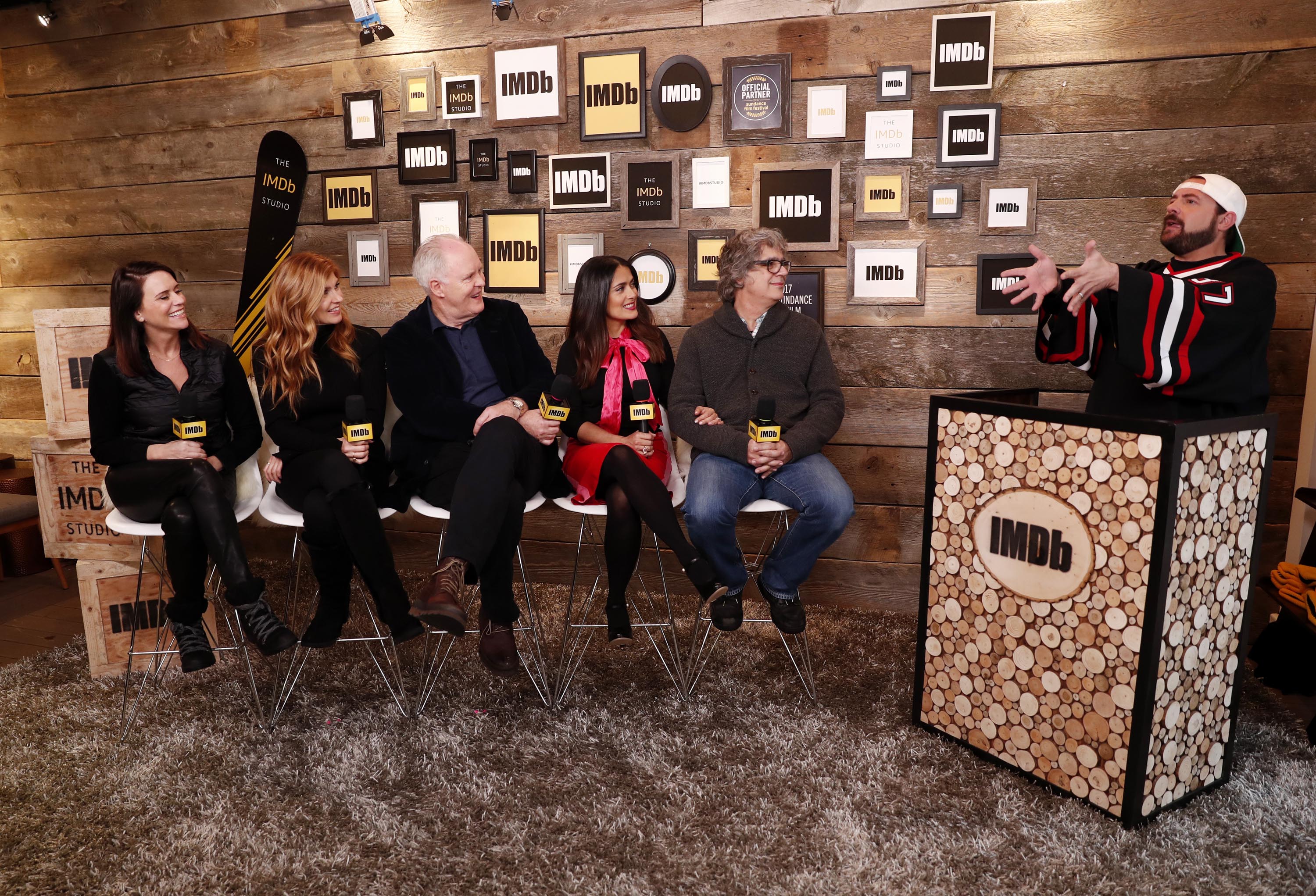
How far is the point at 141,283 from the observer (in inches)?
96.1

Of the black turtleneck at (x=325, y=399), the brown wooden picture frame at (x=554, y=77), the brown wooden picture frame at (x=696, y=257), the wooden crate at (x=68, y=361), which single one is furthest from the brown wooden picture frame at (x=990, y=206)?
the wooden crate at (x=68, y=361)

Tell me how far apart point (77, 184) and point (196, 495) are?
7.56 feet

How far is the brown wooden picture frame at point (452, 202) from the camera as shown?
327 cm

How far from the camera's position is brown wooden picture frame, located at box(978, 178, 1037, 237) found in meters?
2.74

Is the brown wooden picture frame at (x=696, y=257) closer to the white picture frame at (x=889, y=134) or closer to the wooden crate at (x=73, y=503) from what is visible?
the white picture frame at (x=889, y=134)

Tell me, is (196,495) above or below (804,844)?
above

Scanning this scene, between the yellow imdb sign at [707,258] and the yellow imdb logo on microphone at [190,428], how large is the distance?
1606mm

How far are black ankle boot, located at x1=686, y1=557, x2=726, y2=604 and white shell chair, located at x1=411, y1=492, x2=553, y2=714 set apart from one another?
17.3 inches

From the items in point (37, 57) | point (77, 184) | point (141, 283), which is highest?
point (37, 57)

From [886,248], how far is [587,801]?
193 cm

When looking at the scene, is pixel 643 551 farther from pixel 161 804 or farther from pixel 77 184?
pixel 77 184

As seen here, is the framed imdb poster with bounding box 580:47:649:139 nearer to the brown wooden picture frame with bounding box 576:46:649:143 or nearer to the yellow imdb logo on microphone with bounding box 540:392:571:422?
the brown wooden picture frame with bounding box 576:46:649:143

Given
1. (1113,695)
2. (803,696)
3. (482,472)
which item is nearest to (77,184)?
(482,472)

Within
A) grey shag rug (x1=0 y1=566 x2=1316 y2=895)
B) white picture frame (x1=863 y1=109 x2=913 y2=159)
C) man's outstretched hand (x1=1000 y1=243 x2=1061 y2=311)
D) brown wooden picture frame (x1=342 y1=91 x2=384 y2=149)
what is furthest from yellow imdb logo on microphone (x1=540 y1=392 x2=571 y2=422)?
brown wooden picture frame (x1=342 y1=91 x2=384 y2=149)
